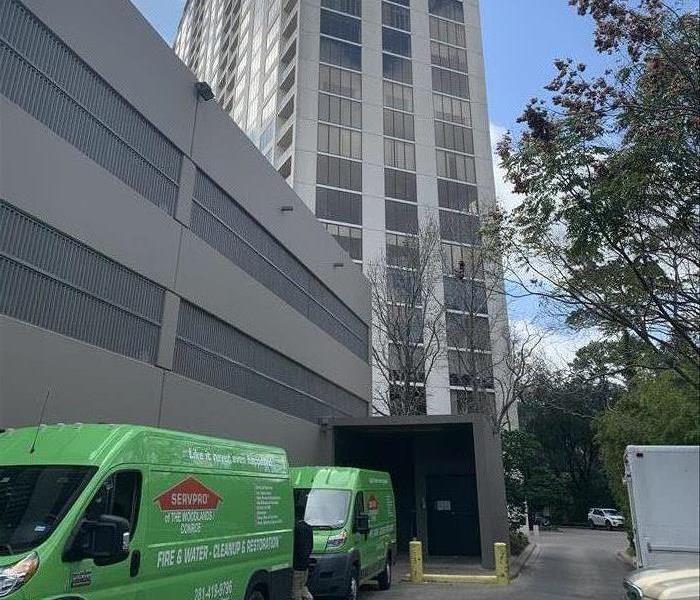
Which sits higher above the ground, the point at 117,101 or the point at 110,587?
the point at 117,101

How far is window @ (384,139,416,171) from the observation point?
51.2 metres

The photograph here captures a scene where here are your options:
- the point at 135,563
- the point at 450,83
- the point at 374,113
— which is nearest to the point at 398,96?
the point at 374,113

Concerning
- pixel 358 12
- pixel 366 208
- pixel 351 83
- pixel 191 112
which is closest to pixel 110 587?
pixel 191 112

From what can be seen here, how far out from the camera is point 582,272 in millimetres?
11852

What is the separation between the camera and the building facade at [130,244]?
31.0 feet

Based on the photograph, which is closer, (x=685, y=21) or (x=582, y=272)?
(x=685, y=21)

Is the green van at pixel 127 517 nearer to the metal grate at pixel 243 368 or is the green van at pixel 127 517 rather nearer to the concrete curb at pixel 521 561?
the metal grate at pixel 243 368

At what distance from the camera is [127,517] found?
5688 millimetres

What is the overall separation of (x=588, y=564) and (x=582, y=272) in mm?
12706

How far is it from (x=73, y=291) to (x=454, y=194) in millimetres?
44146

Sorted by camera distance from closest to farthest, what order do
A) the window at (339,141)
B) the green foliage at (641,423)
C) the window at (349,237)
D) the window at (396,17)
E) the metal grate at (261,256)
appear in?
1. the green foliage at (641,423)
2. the metal grate at (261,256)
3. the window at (349,237)
4. the window at (339,141)
5. the window at (396,17)

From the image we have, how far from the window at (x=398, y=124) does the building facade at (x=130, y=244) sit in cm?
3527

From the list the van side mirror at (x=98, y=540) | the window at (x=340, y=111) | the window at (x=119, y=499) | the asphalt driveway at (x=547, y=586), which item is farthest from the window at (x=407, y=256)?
the van side mirror at (x=98, y=540)

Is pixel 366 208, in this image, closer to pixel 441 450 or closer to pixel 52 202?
pixel 441 450
